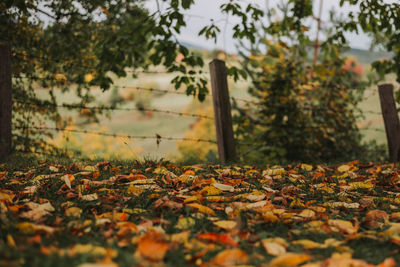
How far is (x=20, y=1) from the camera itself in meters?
2.32

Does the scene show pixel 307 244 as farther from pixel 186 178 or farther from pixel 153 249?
pixel 186 178

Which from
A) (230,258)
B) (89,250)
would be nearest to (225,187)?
(230,258)

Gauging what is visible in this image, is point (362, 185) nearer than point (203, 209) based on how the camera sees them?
No

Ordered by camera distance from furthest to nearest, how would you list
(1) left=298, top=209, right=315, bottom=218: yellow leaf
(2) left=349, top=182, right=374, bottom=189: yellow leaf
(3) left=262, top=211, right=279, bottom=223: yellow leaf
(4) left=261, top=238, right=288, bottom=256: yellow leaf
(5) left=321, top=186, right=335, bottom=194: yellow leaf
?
1. (2) left=349, top=182, right=374, bottom=189: yellow leaf
2. (5) left=321, top=186, right=335, bottom=194: yellow leaf
3. (1) left=298, top=209, right=315, bottom=218: yellow leaf
4. (3) left=262, top=211, right=279, bottom=223: yellow leaf
5. (4) left=261, top=238, right=288, bottom=256: yellow leaf

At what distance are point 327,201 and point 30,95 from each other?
4.08 m

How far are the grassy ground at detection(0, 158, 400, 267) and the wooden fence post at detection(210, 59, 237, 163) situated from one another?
A: 0.91 metres

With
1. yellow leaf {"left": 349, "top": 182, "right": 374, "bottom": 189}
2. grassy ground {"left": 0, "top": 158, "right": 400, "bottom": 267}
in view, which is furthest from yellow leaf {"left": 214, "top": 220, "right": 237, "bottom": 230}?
yellow leaf {"left": 349, "top": 182, "right": 374, "bottom": 189}

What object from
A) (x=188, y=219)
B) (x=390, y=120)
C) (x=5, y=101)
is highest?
(x=5, y=101)

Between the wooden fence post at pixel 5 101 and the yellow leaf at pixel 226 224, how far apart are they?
95.6 inches

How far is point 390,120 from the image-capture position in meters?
4.15

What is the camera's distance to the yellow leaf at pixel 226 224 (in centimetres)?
139

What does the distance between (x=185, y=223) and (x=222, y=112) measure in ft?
7.09

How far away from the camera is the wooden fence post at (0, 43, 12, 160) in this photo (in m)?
2.98

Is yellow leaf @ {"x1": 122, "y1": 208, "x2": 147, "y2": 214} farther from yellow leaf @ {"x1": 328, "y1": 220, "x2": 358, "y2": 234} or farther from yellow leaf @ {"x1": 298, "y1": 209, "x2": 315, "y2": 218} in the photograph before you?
yellow leaf @ {"x1": 328, "y1": 220, "x2": 358, "y2": 234}
